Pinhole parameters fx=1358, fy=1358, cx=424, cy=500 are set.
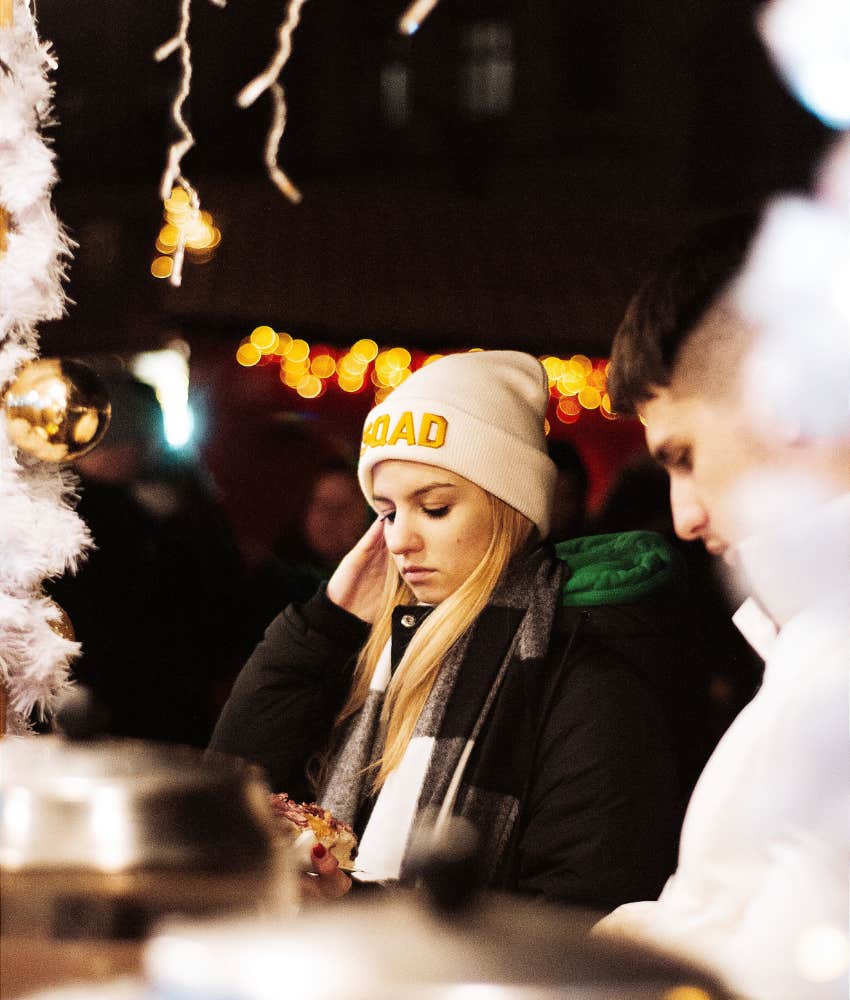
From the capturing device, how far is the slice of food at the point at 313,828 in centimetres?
158

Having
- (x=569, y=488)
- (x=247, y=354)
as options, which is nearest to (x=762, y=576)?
(x=569, y=488)

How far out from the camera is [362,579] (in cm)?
222

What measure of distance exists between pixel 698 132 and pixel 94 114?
2912 millimetres

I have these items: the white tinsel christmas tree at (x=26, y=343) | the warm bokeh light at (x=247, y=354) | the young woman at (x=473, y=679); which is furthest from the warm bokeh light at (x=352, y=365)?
the white tinsel christmas tree at (x=26, y=343)

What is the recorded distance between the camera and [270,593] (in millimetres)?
3445

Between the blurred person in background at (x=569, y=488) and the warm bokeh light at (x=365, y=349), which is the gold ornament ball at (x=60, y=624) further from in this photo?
the warm bokeh light at (x=365, y=349)

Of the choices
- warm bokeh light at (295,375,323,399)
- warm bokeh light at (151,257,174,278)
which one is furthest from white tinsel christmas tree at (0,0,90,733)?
warm bokeh light at (151,257,174,278)

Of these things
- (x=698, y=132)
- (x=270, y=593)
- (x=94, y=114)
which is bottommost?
(x=270, y=593)

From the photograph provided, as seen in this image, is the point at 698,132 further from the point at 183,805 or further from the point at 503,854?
the point at 183,805

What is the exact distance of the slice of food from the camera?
5.18ft

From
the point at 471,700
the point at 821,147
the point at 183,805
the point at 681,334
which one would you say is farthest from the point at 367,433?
the point at 821,147

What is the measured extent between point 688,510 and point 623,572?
742 millimetres

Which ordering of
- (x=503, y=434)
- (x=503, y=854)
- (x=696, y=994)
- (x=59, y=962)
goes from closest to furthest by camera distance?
1. (x=696, y=994)
2. (x=59, y=962)
3. (x=503, y=854)
4. (x=503, y=434)

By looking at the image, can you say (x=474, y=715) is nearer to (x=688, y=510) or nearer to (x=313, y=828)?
(x=313, y=828)
